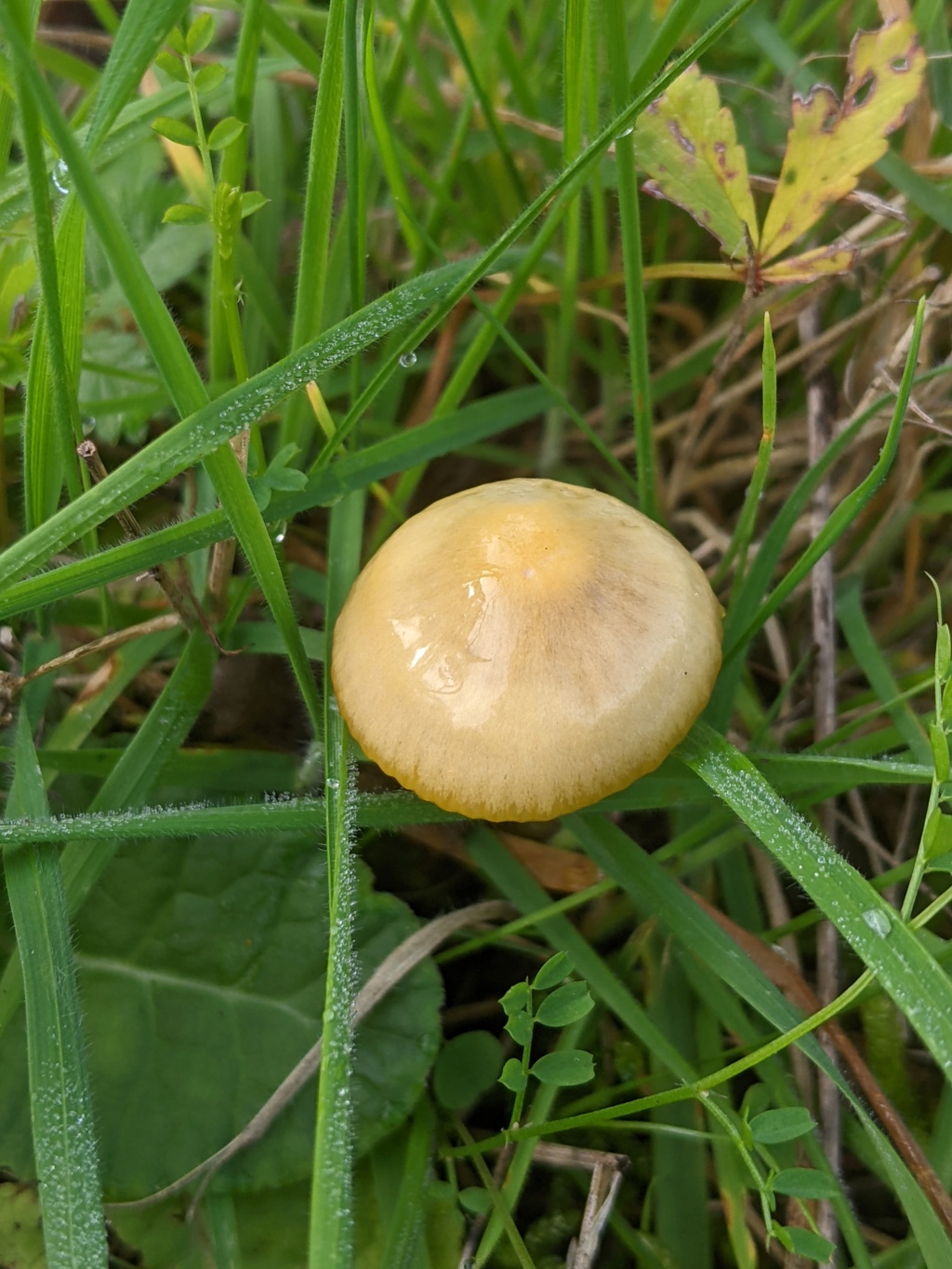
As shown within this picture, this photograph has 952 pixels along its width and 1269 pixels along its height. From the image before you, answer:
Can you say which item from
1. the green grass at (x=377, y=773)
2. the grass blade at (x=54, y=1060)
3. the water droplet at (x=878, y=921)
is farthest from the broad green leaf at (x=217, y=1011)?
the water droplet at (x=878, y=921)

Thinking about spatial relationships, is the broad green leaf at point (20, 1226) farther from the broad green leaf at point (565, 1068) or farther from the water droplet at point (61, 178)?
the water droplet at point (61, 178)

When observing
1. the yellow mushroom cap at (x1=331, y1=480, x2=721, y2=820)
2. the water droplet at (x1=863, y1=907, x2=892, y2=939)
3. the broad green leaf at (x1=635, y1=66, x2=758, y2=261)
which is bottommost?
the water droplet at (x1=863, y1=907, x2=892, y2=939)

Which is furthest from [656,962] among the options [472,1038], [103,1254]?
[103,1254]

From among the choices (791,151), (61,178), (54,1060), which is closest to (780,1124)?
(54,1060)

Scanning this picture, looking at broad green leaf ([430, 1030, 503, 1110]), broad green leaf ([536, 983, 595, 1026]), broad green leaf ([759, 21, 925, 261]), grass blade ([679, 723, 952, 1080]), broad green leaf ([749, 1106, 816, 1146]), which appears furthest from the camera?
broad green leaf ([430, 1030, 503, 1110])

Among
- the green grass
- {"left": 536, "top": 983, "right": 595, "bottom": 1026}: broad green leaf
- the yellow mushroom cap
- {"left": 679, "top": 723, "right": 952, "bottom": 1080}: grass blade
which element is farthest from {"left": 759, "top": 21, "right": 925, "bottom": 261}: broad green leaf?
{"left": 536, "top": 983, "right": 595, "bottom": 1026}: broad green leaf

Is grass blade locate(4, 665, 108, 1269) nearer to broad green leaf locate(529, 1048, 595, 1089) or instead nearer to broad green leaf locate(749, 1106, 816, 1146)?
broad green leaf locate(529, 1048, 595, 1089)
